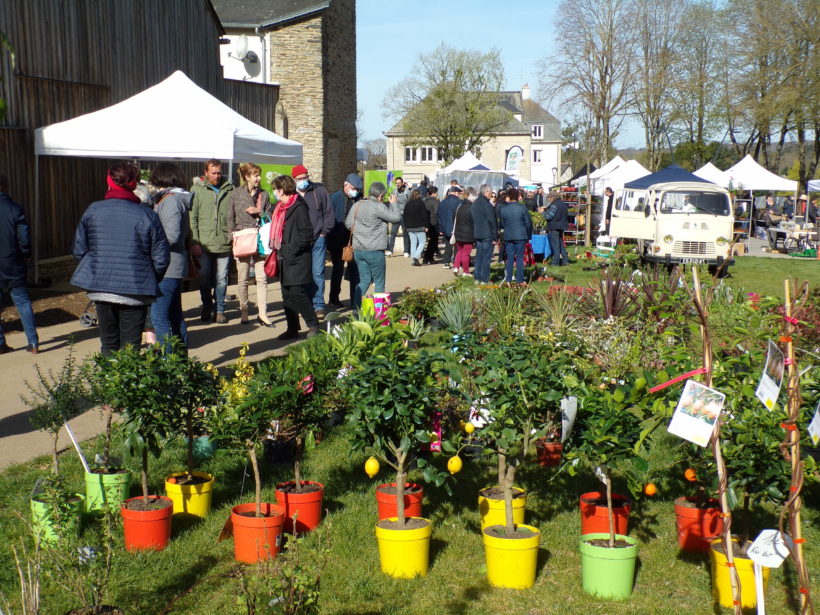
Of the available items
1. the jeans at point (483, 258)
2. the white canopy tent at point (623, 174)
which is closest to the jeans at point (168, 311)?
the jeans at point (483, 258)

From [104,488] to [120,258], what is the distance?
199 centimetres

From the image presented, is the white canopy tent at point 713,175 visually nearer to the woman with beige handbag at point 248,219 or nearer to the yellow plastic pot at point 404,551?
the woman with beige handbag at point 248,219

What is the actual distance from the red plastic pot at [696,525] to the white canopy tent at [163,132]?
906 centimetres

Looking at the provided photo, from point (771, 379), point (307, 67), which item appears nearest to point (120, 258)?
point (771, 379)

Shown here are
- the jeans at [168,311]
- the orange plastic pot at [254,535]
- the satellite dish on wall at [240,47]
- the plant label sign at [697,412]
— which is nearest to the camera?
the plant label sign at [697,412]

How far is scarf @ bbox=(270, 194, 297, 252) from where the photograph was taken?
9750mm

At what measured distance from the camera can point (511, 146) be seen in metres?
66.4

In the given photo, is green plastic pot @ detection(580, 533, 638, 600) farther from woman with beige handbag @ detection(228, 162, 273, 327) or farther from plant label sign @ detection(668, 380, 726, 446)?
woman with beige handbag @ detection(228, 162, 273, 327)

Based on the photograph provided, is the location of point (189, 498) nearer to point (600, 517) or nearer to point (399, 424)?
point (399, 424)

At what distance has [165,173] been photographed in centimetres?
875

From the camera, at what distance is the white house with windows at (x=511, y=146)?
3014 inches

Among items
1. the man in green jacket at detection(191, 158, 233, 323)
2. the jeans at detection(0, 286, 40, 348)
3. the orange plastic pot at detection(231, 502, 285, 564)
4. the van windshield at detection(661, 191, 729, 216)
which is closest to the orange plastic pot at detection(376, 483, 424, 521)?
the orange plastic pot at detection(231, 502, 285, 564)

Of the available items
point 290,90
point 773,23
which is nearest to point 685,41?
point 773,23

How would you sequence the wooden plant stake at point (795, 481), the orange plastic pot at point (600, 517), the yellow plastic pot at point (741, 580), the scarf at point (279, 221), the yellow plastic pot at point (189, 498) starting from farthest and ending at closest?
the scarf at point (279, 221) → the yellow plastic pot at point (189, 498) → the orange plastic pot at point (600, 517) → the yellow plastic pot at point (741, 580) → the wooden plant stake at point (795, 481)
